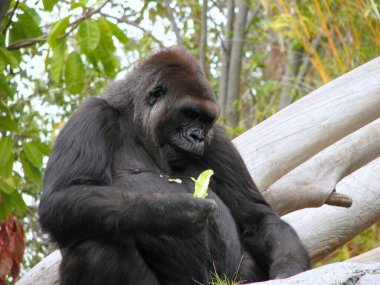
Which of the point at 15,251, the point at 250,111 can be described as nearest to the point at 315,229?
the point at 15,251

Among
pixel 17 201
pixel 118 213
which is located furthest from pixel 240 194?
pixel 17 201

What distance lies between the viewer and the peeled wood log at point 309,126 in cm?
548

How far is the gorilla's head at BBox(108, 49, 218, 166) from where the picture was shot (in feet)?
15.3

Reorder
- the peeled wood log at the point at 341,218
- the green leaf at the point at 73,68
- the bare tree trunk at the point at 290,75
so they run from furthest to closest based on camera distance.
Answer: the bare tree trunk at the point at 290,75
the green leaf at the point at 73,68
the peeled wood log at the point at 341,218

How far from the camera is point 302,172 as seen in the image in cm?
536

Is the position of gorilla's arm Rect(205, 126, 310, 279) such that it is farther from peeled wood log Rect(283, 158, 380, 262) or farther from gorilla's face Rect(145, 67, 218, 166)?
peeled wood log Rect(283, 158, 380, 262)

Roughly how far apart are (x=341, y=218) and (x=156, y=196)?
1.69 metres

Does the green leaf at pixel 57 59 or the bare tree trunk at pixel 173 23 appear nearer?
the green leaf at pixel 57 59

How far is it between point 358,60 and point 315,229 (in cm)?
322

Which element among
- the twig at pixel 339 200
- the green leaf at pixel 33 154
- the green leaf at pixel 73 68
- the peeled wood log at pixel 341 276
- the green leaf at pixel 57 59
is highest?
the green leaf at pixel 57 59

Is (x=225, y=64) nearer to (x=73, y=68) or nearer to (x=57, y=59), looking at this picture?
(x=73, y=68)

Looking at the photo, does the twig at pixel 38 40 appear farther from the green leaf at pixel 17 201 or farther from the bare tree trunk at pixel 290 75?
the bare tree trunk at pixel 290 75

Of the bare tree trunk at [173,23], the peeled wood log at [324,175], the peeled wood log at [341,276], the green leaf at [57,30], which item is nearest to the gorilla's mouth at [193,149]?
the peeled wood log at [324,175]

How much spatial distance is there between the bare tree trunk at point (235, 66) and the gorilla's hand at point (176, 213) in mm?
5715
